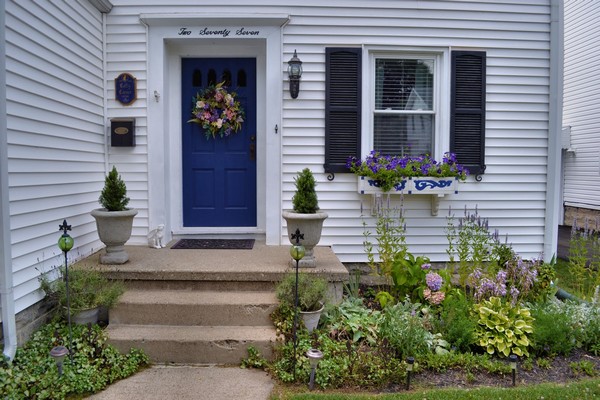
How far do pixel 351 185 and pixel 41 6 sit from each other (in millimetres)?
3357

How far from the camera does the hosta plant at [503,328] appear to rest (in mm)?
3727

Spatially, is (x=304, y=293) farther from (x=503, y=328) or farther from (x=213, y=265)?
(x=503, y=328)

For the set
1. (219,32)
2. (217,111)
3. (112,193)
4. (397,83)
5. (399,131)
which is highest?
(219,32)

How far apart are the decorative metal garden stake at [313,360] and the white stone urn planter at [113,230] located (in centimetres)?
208

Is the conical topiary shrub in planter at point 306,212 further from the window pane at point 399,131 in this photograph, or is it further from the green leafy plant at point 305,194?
the window pane at point 399,131

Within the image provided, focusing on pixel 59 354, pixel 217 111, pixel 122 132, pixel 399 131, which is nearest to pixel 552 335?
pixel 399 131

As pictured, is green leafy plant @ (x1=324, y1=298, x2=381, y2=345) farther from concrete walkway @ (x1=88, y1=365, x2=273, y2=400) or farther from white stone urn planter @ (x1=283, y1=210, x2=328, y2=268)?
concrete walkway @ (x1=88, y1=365, x2=273, y2=400)

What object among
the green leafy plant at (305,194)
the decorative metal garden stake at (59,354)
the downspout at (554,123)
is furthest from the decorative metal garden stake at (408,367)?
the downspout at (554,123)

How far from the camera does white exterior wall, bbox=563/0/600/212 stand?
1035 cm

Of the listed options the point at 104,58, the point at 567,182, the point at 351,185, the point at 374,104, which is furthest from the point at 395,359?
the point at 567,182

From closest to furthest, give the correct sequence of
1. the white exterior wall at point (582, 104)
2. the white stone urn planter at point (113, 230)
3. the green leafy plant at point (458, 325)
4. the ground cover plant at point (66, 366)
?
the ground cover plant at point (66, 366), the green leafy plant at point (458, 325), the white stone urn planter at point (113, 230), the white exterior wall at point (582, 104)

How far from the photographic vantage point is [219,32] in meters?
5.23

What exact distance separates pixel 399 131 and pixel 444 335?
246 centimetres

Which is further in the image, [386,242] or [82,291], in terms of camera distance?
[386,242]
